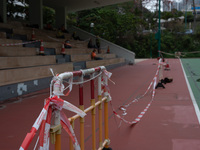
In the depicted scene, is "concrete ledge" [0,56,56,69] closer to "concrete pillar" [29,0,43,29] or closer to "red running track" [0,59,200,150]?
"red running track" [0,59,200,150]

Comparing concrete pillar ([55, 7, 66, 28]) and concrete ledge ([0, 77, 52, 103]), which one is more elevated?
concrete pillar ([55, 7, 66, 28])

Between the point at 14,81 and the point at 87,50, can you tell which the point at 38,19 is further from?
the point at 14,81

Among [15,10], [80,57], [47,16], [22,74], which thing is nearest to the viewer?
[22,74]

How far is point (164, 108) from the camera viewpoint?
24.1 ft

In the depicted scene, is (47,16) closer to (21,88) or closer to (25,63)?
(25,63)

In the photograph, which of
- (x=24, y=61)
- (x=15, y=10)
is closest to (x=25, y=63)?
(x=24, y=61)

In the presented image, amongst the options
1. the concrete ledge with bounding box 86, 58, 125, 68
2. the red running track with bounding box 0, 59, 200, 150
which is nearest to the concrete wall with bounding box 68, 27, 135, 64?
A: the concrete ledge with bounding box 86, 58, 125, 68

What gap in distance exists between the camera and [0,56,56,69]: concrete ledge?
979 centimetres

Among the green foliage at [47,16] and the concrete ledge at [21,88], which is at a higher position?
the green foliage at [47,16]

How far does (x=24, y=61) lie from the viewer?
35.8ft

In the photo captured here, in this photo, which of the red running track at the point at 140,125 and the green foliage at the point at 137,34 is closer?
the red running track at the point at 140,125

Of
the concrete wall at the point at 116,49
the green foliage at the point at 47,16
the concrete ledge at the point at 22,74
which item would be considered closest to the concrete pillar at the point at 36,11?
the concrete wall at the point at 116,49

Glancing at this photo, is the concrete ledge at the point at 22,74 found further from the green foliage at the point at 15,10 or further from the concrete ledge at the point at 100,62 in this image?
the green foliage at the point at 15,10

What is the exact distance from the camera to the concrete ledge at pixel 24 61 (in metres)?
9.79
